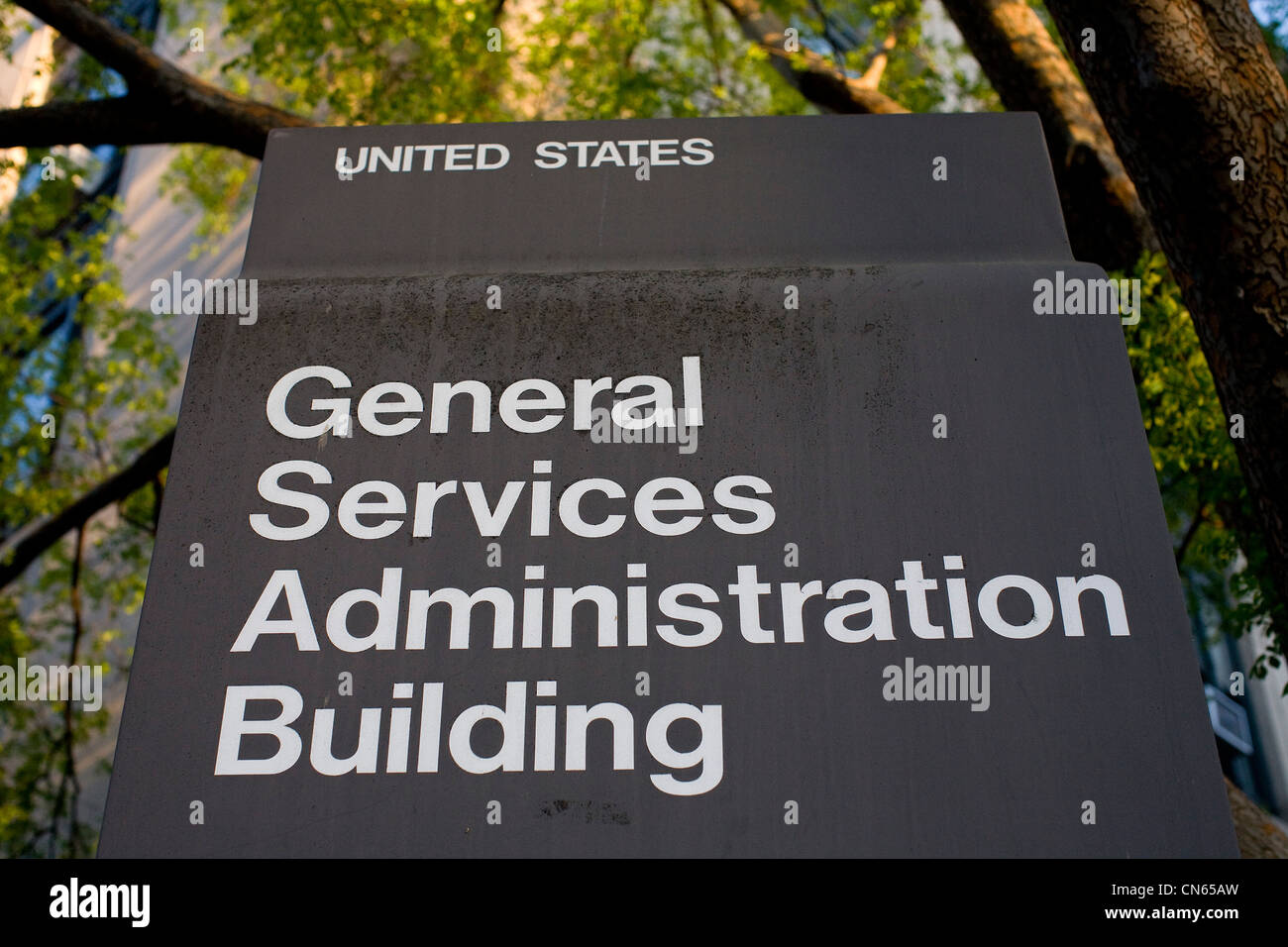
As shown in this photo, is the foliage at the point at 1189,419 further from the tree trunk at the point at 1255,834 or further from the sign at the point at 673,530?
the sign at the point at 673,530

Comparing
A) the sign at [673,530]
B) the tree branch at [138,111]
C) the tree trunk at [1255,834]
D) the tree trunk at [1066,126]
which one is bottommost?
the tree trunk at [1255,834]

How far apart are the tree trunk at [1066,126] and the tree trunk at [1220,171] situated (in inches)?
102

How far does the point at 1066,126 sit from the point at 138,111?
6715 millimetres

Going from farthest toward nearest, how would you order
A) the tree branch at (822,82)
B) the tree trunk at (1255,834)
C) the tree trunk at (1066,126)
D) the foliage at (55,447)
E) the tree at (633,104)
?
the foliage at (55,447) < the tree branch at (822,82) < the tree trunk at (1066,126) < the tree trunk at (1255,834) < the tree at (633,104)

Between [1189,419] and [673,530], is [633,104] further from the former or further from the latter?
[673,530]

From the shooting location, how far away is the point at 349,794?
332 centimetres

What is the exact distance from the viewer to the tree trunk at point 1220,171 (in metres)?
4.59

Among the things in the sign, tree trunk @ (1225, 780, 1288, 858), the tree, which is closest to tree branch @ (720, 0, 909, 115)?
the tree

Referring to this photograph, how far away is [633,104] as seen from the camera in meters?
11.5

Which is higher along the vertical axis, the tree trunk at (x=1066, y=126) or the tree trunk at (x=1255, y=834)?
the tree trunk at (x=1066, y=126)

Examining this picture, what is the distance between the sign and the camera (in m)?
3.28

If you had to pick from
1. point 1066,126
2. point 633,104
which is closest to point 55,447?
point 633,104

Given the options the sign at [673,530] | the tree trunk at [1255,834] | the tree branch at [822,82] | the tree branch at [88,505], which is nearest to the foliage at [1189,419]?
the tree trunk at [1255,834]
